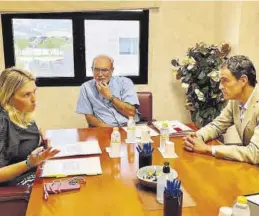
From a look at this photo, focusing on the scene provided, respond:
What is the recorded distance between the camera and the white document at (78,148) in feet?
6.03

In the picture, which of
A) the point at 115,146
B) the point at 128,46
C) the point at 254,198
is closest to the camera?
the point at 254,198

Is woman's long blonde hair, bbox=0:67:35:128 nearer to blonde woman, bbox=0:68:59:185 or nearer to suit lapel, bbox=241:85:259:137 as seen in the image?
blonde woman, bbox=0:68:59:185

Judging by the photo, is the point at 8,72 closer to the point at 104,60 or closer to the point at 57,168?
the point at 57,168

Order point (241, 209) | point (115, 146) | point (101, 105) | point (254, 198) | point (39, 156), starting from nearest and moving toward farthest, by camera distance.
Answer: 1. point (241, 209)
2. point (254, 198)
3. point (39, 156)
4. point (115, 146)
5. point (101, 105)

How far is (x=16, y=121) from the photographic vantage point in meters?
1.76

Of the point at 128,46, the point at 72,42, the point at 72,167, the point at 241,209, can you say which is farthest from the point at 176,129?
the point at 72,42

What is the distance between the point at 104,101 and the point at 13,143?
1193mm

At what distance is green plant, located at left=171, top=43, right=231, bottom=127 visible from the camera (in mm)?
3148

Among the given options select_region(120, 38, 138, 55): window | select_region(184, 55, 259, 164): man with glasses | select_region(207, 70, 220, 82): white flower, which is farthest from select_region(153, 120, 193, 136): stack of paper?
select_region(120, 38, 138, 55): window

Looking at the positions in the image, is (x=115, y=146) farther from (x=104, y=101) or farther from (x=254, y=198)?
(x=104, y=101)

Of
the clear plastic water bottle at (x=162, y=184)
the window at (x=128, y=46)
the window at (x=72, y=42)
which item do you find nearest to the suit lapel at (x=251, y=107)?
the clear plastic water bottle at (x=162, y=184)

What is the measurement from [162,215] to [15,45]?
286 centimetres

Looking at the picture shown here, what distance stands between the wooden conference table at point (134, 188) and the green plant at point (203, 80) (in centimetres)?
144

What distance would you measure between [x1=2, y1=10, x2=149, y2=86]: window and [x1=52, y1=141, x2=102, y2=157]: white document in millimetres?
1654
